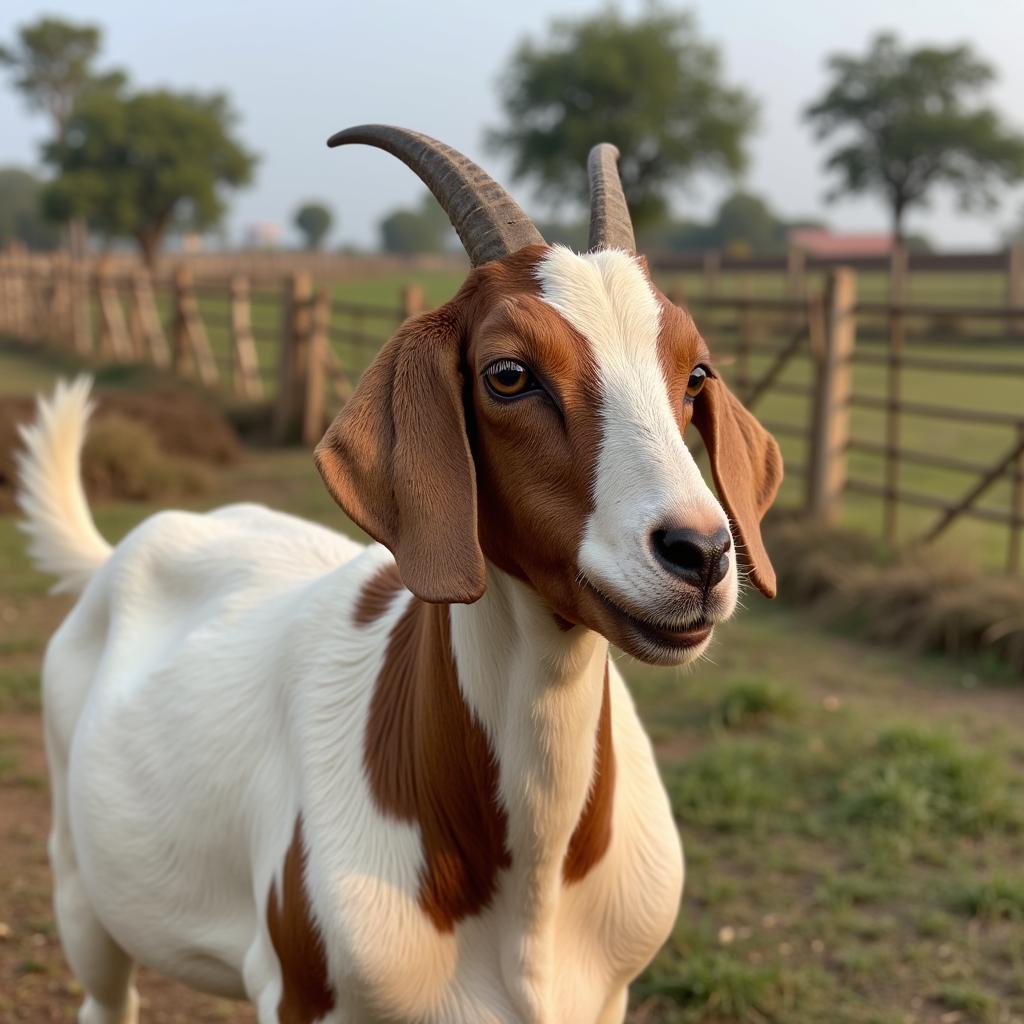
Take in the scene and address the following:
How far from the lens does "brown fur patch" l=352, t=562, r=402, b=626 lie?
233 cm

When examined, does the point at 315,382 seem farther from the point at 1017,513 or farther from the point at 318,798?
the point at 318,798

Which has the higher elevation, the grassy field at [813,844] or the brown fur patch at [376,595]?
the brown fur patch at [376,595]

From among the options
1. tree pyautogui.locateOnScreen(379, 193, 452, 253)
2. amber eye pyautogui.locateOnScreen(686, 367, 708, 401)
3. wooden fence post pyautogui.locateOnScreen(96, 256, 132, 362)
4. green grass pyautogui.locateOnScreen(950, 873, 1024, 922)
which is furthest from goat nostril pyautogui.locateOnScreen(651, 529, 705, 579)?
tree pyautogui.locateOnScreen(379, 193, 452, 253)

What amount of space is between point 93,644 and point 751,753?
9.48ft

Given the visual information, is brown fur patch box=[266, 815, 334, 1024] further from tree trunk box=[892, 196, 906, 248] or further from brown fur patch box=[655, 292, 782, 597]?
tree trunk box=[892, 196, 906, 248]

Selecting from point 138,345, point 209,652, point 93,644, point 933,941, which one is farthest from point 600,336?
point 138,345

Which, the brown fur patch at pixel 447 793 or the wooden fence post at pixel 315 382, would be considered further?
the wooden fence post at pixel 315 382

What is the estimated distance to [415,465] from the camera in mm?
1692

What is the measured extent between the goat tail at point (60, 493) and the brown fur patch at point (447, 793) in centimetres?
164

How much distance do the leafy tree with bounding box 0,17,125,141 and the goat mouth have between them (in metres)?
56.3

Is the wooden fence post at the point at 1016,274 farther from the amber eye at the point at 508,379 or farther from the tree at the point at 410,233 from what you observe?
the tree at the point at 410,233

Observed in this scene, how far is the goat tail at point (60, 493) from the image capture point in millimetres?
→ 3305

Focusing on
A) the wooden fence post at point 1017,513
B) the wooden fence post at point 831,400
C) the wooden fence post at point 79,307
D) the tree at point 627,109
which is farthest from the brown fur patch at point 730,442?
the tree at point 627,109

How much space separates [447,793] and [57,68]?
57.7 metres
